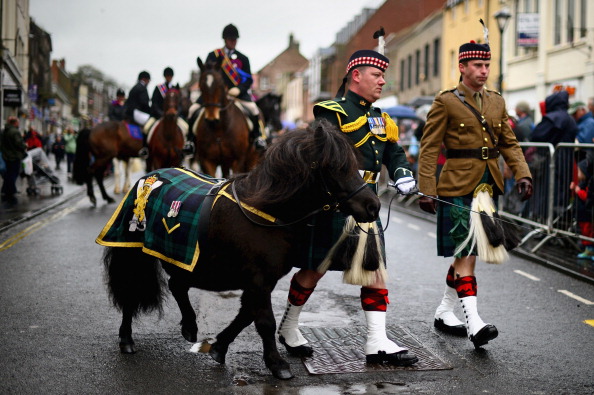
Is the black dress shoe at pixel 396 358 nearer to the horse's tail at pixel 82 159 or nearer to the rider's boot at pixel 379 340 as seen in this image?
the rider's boot at pixel 379 340

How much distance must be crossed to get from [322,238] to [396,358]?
A: 93cm

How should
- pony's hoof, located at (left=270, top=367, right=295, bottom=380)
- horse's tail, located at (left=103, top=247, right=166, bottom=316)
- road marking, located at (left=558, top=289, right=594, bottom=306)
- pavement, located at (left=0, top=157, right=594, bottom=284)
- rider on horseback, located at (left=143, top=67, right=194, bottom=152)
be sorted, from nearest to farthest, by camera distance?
pony's hoof, located at (left=270, top=367, right=295, bottom=380), horse's tail, located at (left=103, top=247, right=166, bottom=316), road marking, located at (left=558, top=289, right=594, bottom=306), pavement, located at (left=0, top=157, right=594, bottom=284), rider on horseback, located at (left=143, top=67, right=194, bottom=152)

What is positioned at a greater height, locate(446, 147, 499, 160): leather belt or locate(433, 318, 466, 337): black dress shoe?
locate(446, 147, 499, 160): leather belt

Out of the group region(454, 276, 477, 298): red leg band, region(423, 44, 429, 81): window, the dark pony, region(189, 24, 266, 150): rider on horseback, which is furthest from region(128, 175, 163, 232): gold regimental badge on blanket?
region(423, 44, 429, 81): window

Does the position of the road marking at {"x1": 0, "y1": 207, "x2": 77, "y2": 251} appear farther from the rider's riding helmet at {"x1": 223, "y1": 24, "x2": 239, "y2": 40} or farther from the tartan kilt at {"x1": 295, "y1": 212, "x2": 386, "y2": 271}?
the tartan kilt at {"x1": 295, "y1": 212, "x2": 386, "y2": 271}

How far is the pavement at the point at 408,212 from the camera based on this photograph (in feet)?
31.3

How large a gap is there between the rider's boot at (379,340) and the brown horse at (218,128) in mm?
8076

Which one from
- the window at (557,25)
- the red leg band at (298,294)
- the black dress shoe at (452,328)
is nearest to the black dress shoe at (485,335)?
the black dress shoe at (452,328)

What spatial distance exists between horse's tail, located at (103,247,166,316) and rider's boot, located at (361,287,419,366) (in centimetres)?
152

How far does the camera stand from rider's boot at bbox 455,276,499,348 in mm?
5449

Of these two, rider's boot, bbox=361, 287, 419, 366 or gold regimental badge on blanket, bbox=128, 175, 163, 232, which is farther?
gold regimental badge on blanket, bbox=128, 175, 163, 232

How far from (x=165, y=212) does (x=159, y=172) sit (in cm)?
54

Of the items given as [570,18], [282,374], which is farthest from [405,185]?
[570,18]

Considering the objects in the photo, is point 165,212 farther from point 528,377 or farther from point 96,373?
point 528,377
